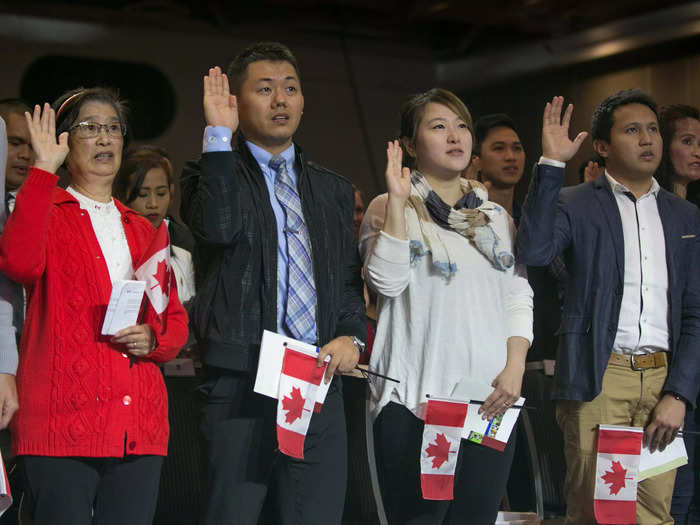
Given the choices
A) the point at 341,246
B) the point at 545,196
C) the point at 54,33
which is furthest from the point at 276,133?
the point at 54,33

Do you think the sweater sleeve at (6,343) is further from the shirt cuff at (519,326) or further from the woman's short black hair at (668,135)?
the woman's short black hair at (668,135)

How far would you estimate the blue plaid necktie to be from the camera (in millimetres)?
2219

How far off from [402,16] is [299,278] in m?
5.72

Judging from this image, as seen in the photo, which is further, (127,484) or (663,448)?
(663,448)

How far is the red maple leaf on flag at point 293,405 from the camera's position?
212cm

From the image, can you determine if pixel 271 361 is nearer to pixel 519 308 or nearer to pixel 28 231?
pixel 28 231

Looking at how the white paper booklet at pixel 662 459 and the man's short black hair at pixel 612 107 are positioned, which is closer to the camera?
the white paper booklet at pixel 662 459

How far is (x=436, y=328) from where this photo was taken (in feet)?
7.89

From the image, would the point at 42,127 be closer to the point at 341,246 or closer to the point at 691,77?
the point at 341,246

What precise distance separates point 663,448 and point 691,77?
3.37 meters

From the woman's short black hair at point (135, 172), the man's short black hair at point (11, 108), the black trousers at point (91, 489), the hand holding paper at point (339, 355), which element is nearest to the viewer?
the black trousers at point (91, 489)

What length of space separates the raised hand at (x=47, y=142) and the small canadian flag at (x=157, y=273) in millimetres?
303

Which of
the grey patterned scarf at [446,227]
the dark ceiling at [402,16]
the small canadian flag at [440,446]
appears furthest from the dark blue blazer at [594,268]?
the dark ceiling at [402,16]

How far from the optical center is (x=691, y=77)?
5426 millimetres
